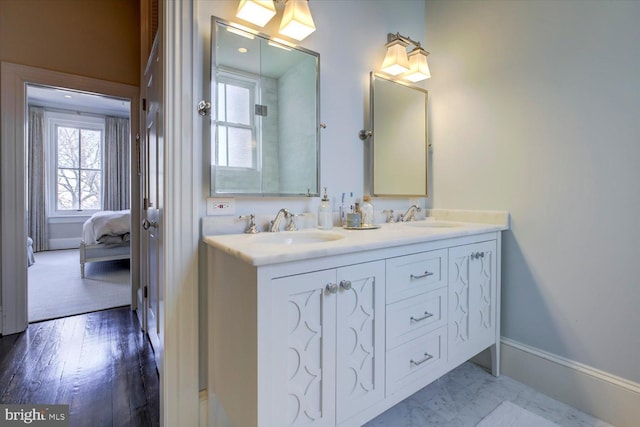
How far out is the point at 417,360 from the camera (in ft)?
4.24

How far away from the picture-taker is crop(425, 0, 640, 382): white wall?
1.34 meters

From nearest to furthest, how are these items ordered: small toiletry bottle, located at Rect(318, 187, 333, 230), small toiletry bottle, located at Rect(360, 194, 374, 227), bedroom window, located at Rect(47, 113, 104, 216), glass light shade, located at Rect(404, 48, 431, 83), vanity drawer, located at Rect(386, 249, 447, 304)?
1. vanity drawer, located at Rect(386, 249, 447, 304)
2. small toiletry bottle, located at Rect(318, 187, 333, 230)
3. small toiletry bottle, located at Rect(360, 194, 374, 227)
4. glass light shade, located at Rect(404, 48, 431, 83)
5. bedroom window, located at Rect(47, 113, 104, 216)

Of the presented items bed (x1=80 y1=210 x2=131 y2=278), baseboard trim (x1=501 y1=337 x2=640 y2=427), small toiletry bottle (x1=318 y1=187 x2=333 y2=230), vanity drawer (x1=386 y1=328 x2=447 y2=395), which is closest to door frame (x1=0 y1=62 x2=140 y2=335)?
bed (x1=80 y1=210 x2=131 y2=278)

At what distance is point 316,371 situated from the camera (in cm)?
98

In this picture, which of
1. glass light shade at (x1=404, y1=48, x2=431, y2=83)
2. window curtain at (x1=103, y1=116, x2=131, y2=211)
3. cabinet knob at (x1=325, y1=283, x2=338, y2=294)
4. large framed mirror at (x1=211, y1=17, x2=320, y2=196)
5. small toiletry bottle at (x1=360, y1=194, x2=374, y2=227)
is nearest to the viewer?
cabinet knob at (x1=325, y1=283, x2=338, y2=294)

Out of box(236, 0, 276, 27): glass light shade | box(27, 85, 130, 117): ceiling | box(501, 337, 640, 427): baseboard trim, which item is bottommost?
box(501, 337, 640, 427): baseboard trim

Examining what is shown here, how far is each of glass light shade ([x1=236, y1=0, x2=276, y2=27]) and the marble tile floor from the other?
1.93 metres

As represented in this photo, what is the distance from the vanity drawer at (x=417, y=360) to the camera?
120 cm

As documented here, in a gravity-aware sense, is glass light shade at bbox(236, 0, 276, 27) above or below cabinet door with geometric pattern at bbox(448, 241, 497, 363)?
above

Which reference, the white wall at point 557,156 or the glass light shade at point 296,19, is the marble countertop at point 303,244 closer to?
the white wall at point 557,156

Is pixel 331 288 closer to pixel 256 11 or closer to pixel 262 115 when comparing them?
pixel 262 115

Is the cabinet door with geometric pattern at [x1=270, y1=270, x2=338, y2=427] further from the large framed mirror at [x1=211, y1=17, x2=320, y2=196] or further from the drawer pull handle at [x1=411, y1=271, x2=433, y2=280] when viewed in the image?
the large framed mirror at [x1=211, y1=17, x2=320, y2=196]

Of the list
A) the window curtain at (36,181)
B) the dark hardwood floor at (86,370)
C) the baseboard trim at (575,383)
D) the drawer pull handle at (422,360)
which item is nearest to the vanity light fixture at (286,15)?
the drawer pull handle at (422,360)

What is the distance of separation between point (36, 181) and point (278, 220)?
19.9 feet
